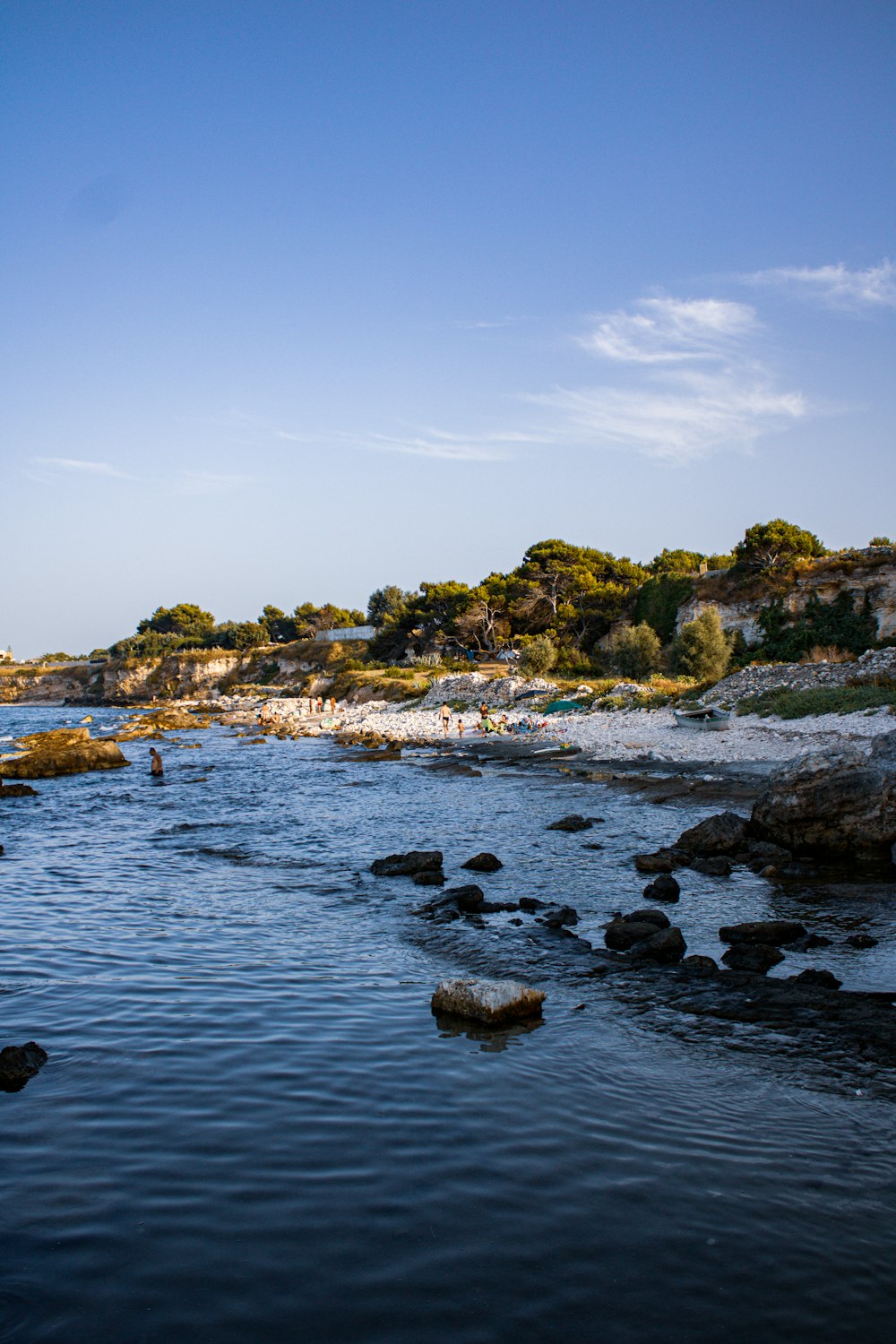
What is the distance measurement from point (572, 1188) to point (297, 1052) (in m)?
3.43

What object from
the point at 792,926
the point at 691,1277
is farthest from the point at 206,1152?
the point at 792,926

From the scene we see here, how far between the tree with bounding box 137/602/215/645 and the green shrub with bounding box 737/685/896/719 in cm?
13216

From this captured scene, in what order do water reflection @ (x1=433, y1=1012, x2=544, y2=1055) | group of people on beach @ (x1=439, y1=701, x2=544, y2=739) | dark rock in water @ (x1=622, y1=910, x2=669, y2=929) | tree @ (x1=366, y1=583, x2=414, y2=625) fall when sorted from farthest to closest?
tree @ (x1=366, y1=583, x2=414, y2=625) → group of people on beach @ (x1=439, y1=701, x2=544, y2=739) → dark rock in water @ (x1=622, y1=910, x2=669, y2=929) → water reflection @ (x1=433, y1=1012, x2=544, y2=1055)

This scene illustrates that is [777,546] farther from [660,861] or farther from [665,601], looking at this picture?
[660,861]

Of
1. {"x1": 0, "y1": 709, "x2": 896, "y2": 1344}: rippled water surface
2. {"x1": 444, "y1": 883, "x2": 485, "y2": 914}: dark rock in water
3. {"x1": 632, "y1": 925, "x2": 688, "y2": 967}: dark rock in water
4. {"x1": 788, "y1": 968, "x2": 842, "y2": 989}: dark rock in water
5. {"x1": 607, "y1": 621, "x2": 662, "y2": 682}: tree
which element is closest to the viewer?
Result: {"x1": 0, "y1": 709, "x2": 896, "y2": 1344}: rippled water surface

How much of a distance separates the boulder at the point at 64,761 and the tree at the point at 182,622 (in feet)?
381

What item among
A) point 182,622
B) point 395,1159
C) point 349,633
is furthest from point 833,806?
point 182,622

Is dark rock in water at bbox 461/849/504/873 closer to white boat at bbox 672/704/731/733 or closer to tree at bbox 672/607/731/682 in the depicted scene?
white boat at bbox 672/704/731/733

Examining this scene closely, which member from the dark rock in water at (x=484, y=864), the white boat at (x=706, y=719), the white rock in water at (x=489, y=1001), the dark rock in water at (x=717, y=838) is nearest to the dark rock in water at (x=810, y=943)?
the white rock in water at (x=489, y=1001)

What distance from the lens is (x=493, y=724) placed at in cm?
4934

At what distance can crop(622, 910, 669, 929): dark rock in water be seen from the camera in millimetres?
12023

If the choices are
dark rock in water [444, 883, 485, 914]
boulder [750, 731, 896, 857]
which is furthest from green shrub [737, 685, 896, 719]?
dark rock in water [444, 883, 485, 914]

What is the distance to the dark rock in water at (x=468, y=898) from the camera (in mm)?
13922

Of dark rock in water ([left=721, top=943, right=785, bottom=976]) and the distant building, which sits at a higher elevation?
the distant building
